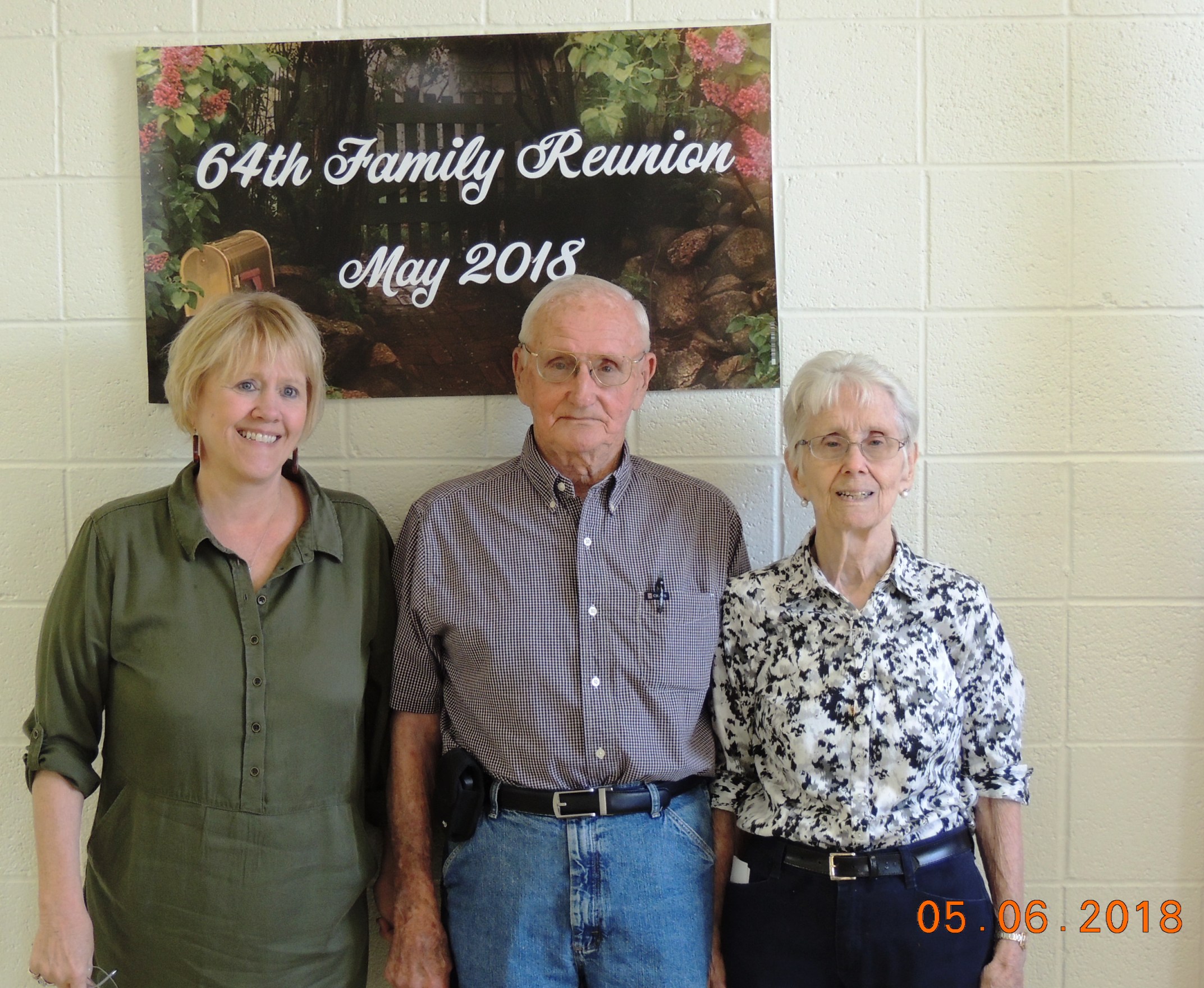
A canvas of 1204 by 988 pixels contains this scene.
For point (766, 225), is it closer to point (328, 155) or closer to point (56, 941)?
point (328, 155)

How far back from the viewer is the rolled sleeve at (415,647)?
1.72 metres

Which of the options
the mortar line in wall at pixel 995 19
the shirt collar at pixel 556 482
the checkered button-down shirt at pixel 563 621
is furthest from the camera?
the mortar line in wall at pixel 995 19

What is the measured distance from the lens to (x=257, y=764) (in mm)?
1583

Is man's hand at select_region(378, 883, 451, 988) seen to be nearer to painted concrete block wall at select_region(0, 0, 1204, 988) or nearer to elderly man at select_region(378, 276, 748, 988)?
elderly man at select_region(378, 276, 748, 988)

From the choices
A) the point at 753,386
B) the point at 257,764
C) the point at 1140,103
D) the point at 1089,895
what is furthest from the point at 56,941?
the point at 1140,103

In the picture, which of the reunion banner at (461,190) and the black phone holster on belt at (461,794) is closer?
the black phone holster on belt at (461,794)

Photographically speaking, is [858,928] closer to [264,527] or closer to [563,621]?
[563,621]

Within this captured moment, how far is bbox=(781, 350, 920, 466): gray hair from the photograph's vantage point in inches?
64.9

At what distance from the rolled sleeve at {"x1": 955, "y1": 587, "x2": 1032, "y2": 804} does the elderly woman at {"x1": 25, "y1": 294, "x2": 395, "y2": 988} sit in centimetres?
107

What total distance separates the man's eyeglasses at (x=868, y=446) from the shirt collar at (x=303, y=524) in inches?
34.7

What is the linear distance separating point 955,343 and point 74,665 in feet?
5.79

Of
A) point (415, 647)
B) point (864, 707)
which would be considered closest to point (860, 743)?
point (864, 707)

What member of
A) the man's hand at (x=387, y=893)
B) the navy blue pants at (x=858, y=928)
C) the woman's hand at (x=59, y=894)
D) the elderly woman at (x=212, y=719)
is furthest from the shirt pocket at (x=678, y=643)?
the woman's hand at (x=59, y=894)
